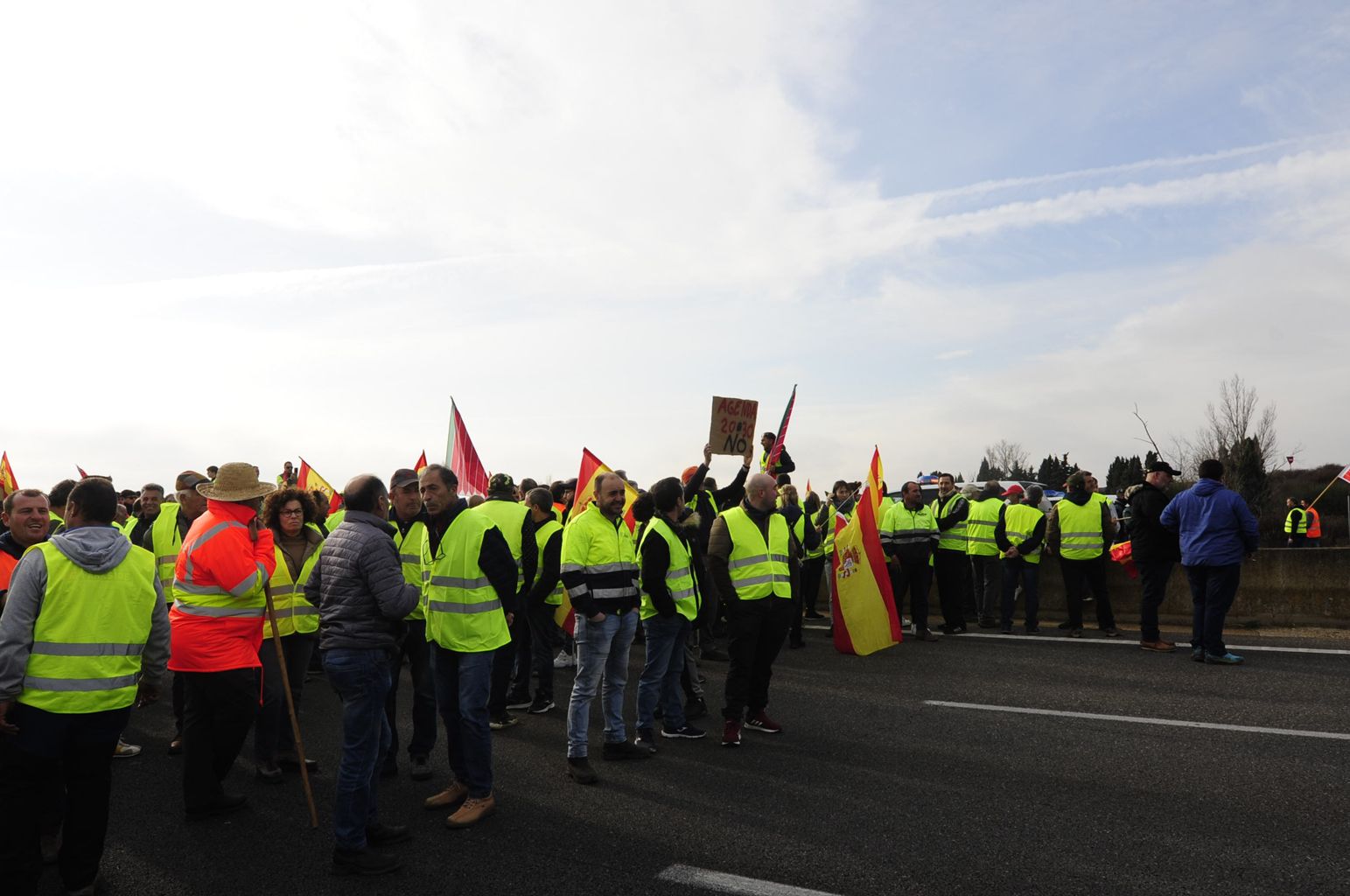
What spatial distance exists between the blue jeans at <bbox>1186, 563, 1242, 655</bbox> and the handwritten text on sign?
200 inches

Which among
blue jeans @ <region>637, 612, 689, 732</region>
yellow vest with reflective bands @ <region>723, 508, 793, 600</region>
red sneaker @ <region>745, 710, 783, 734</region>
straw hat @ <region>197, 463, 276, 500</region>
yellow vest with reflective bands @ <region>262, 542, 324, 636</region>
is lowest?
red sneaker @ <region>745, 710, 783, 734</region>

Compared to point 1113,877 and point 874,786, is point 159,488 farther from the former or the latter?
point 1113,877

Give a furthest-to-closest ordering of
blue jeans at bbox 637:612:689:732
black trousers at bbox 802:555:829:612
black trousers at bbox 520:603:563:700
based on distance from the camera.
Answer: black trousers at bbox 802:555:829:612
black trousers at bbox 520:603:563:700
blue jeans at bbox 637:612:689:732

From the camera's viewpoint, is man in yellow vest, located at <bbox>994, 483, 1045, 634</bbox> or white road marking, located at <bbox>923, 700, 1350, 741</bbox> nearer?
white road marking, located at <bbox>923, 700, 1350, 741</bbox>

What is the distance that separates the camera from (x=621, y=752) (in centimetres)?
672

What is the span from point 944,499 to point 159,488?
382 inches

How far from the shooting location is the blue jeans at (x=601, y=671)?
6.24 metres

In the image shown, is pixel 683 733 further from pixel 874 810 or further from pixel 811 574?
pixel 811 574

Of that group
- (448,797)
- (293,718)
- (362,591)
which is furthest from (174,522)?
(362,591)

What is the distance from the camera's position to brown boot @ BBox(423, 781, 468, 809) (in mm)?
5660

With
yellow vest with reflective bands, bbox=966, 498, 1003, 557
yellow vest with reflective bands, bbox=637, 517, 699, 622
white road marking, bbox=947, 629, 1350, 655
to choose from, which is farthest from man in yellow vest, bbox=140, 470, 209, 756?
yellow vest with reflective bands, bbox=966, 498, 1003, 557

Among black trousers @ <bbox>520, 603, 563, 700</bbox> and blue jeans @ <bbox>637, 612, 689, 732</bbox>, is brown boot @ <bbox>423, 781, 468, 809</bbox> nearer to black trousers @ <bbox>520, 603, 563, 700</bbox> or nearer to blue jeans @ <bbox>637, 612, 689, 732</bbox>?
blue jeans @ <bbox>637, 612, 689, 732</bbox>

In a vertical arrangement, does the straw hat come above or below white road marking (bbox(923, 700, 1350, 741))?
above

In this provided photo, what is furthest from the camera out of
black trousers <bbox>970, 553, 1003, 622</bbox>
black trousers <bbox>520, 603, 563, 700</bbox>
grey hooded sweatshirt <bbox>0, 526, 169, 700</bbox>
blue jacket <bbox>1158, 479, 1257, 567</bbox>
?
A: black trousers <bbox>970, 553, 1003, 622</bbox>
